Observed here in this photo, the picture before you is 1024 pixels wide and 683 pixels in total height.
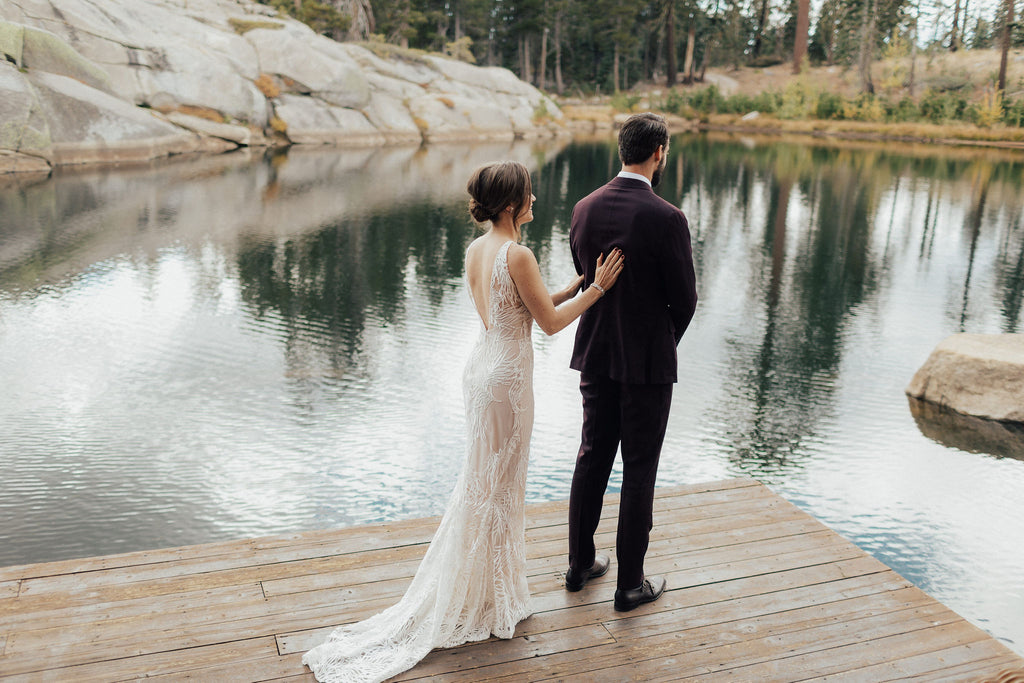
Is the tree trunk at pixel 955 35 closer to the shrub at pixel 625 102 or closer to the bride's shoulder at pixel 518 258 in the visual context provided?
the shrub at pixel 625 102

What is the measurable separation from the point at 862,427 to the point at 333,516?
14.6 ft

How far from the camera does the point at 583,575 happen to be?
3.26 metres

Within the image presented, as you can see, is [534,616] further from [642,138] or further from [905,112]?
[905,112]

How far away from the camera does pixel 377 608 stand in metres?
3.10

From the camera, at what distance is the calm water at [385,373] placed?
541 cm

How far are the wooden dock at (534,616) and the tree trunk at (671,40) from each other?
50.0 m

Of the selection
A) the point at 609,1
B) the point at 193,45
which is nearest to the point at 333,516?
the point at 193,45

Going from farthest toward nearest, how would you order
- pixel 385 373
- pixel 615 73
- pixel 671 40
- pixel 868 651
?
1. pixel 671 40
2. pixel 615 73
3. pixel 385 373
4. pixel 868 651

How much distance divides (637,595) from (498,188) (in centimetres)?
158

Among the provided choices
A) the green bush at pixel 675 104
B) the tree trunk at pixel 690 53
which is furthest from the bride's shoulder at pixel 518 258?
the tree trunk at pixel 690 53

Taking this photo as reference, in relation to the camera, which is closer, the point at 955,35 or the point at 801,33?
the point at 801,33

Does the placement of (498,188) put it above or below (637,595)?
above

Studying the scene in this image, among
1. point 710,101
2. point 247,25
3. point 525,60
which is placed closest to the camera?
point 247,25

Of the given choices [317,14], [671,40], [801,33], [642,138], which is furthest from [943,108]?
[642,138]
